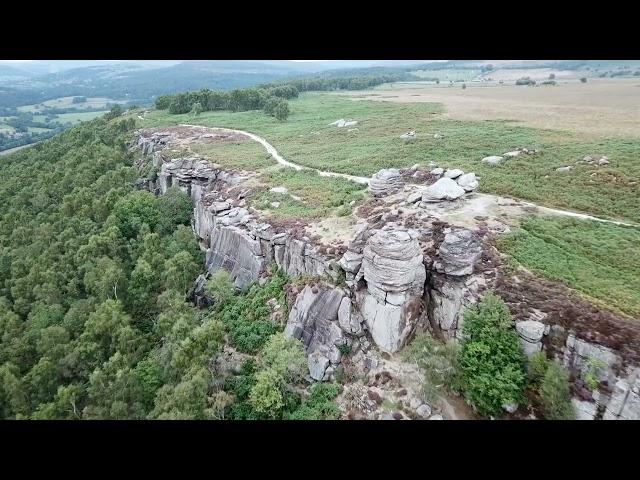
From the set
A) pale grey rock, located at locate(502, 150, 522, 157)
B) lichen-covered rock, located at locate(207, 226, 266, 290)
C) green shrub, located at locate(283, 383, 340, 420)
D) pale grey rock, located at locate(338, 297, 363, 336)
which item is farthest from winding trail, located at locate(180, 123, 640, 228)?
green shrub, located at locate(283, 383, 340, 420)

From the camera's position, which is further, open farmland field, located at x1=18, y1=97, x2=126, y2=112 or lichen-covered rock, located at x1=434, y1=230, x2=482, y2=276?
open farmland field, located at x1=18, y1=97, x2=126, y2=112

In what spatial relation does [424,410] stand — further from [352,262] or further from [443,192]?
[443,192]

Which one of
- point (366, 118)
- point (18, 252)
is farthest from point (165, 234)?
point (366, 118)

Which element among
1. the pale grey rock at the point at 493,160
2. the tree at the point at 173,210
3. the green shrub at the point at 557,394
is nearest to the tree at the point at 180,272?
the tree at the point at 173,210

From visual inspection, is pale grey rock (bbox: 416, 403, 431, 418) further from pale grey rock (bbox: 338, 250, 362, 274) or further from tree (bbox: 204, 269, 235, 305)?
tree (bbox: 204, 269, 235, 305)

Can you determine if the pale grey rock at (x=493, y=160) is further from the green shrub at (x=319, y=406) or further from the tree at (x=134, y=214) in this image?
the tree at (x=134, y=214)

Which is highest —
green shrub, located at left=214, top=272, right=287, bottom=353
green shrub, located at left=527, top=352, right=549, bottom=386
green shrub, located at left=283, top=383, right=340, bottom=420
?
green shrub, located at left=527, top=352, right=549, bottom=386
